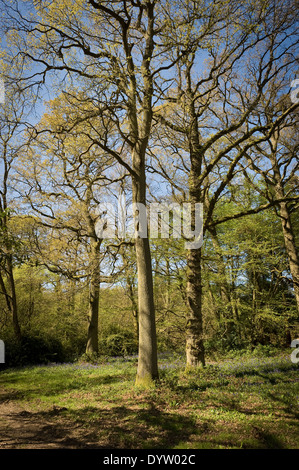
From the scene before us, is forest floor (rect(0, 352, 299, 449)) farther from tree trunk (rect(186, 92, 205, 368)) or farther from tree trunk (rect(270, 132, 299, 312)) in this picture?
tree trunk (rect(270, 132, 299, 312))

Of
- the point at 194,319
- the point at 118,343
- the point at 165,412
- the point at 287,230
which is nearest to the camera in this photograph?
the point at 165,412

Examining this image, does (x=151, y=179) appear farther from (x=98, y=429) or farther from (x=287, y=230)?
(x=98, y=429)

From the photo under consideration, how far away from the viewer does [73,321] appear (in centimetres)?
1606

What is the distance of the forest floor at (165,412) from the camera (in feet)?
13.3

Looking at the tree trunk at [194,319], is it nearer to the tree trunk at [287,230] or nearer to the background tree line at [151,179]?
the background tree line at [151,179]

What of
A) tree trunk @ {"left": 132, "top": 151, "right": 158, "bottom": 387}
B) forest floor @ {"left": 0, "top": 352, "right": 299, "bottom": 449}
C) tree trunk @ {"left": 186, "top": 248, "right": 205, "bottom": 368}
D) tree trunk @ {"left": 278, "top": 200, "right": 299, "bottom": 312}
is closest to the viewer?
forest floor @ {"left": 0, "top": 352, "right": 299, "bottom": 449}

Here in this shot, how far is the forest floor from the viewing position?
4.07m

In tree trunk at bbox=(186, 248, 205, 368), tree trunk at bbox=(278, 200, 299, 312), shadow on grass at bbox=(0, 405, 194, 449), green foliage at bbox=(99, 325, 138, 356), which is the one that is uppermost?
tree trunk at bbox=(278, 200, 299, 312)

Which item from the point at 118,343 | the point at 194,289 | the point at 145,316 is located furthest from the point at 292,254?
the point at 118,343

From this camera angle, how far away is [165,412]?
17.3 ft

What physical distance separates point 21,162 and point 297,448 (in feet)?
49.6

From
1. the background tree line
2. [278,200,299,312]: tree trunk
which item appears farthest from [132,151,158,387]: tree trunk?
[278,200,299,312]: tree trunk
